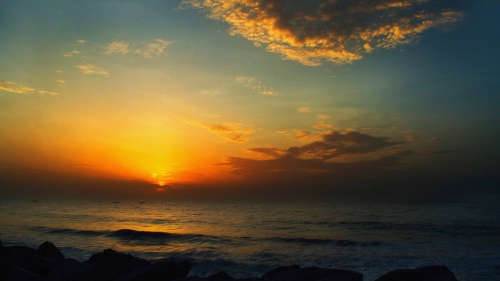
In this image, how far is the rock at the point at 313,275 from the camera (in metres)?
10.4

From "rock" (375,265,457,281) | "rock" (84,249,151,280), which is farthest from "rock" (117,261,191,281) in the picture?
"rock" (375,265,457,281)

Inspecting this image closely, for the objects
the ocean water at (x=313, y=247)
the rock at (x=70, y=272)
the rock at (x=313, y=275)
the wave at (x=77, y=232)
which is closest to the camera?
the rock at (x=313, y=275)

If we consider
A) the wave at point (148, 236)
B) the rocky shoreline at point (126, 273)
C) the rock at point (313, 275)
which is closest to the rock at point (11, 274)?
the rocky shoreline at point (126, 273)

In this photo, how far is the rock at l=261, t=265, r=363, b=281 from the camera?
10.4m

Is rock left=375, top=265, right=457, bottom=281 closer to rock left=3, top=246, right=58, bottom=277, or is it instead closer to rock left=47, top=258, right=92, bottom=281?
rock left=47, top=258, right=92, bottom=281

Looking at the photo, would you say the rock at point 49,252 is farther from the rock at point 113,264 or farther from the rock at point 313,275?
the rock at point 313,275

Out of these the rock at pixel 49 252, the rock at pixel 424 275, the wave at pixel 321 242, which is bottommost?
the wave at pixel 321 242

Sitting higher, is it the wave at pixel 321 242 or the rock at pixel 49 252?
the rock at pixel 49 252

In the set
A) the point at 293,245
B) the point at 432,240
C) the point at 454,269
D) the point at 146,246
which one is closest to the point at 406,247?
the point at 432,240

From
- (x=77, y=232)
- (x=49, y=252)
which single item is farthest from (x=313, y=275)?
(x=77, y=232)

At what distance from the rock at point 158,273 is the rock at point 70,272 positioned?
48.9 inches

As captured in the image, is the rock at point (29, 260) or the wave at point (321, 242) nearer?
the rock at point (29, 260)

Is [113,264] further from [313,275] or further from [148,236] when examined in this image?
[148,236]

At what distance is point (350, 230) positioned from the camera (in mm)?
38188
